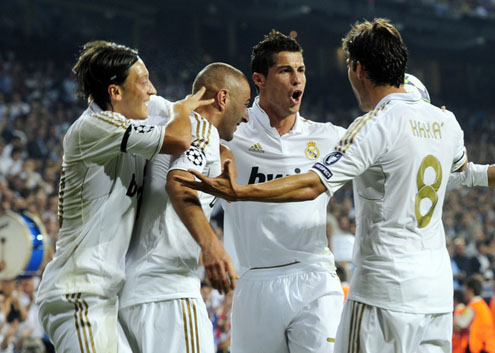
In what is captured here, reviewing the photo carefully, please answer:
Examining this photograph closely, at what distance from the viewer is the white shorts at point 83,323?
284 cm

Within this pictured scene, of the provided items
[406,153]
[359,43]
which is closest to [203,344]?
[406,153]

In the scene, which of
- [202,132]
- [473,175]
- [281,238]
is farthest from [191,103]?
[473,175]

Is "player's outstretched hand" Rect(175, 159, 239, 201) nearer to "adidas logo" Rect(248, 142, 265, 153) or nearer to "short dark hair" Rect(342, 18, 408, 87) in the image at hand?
"short dark hair" Rect(342, 18, 408, 87)

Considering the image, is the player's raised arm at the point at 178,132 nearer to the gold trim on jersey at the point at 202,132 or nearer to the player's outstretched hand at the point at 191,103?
the player's outstretched hand at the point at 191,103

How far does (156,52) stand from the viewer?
2086 centimetres

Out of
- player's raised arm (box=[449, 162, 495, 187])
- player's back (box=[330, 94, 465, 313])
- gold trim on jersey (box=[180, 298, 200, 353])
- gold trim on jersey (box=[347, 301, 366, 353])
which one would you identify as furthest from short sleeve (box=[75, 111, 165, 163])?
player's raised arm (box=[449, 162, 495, 187])

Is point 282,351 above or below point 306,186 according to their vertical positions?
below

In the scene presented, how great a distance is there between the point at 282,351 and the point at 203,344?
970 millimetres

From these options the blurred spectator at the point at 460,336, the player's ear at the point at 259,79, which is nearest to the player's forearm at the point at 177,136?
the player's ear at the point at 259,79

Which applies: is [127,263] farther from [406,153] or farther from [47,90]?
[47,90]

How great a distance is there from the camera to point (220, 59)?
72.3 feet

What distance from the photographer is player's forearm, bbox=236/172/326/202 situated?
2.77 meters

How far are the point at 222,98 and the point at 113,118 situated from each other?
25.2 inches

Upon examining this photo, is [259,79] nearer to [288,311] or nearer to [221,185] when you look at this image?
[288,311]
